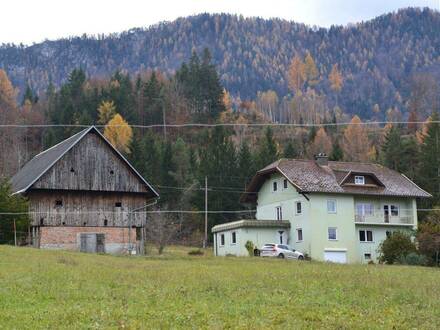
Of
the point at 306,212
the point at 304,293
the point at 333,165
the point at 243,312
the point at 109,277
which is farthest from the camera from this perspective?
the point at 333,165

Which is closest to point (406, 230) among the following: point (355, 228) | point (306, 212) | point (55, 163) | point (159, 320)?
point (355, 228)

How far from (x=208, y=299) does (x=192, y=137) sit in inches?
4547

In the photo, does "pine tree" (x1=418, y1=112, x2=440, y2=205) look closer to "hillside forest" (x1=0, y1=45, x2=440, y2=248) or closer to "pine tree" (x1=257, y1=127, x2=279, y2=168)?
"hillside forest" (x1=0, y1=45, x2=440, y2=248)

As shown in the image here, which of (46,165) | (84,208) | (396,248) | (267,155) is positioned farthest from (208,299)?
(267,155)

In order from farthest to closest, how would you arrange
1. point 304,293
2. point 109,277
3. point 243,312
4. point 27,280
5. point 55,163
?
point 55,163 < point 109,277 < point 27,280 < point 304,293 < point 243,312

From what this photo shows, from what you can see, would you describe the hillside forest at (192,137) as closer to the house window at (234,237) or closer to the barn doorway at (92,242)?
the barn doorway at (92,242)

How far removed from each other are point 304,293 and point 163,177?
73.8 meters

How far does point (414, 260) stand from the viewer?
50062mm

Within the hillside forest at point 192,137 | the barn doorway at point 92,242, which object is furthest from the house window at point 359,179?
the barn doorway at point 92,242

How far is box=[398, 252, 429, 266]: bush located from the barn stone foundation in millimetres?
20302

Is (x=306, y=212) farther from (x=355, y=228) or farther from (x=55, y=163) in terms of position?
(x=55, y=163)

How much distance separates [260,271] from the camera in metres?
29.8

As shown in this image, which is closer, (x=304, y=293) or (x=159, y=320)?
(x=159, y=320)

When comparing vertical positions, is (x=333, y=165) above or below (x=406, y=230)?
above
